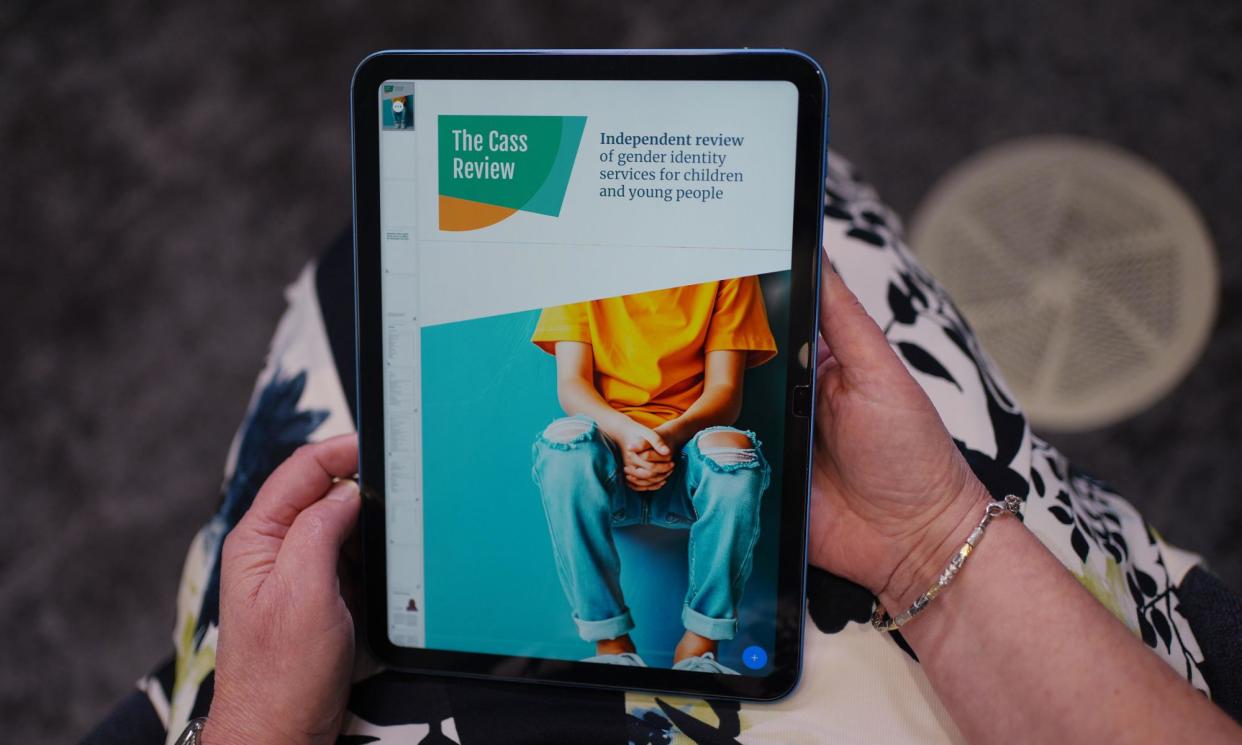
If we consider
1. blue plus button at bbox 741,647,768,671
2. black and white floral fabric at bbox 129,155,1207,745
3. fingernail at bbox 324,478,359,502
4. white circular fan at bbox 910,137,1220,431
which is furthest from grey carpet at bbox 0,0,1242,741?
blue plus button at bbox 741,647,768,671

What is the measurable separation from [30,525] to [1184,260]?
161cm

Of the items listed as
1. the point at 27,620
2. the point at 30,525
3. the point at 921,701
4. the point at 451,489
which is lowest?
the point at 27,620

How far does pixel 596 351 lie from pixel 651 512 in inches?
4.3

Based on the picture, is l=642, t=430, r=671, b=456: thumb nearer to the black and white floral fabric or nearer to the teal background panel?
the teal background panel

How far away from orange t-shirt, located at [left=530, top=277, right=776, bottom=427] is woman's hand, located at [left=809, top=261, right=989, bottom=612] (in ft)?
0.19

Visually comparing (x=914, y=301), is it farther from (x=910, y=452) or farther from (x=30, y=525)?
(x=30, y=525)

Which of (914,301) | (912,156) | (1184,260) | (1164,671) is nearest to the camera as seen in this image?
(1164,671)

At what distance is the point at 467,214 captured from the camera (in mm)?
489

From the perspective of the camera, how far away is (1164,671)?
1.43 ft

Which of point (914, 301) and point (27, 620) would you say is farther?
point (27, 620)

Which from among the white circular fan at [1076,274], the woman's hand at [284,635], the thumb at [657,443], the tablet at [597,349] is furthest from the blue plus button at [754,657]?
the white circular fan at [1076,274]

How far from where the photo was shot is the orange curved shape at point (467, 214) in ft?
1.59

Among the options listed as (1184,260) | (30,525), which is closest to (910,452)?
(1184,260)

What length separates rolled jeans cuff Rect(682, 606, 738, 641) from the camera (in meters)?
0.49
